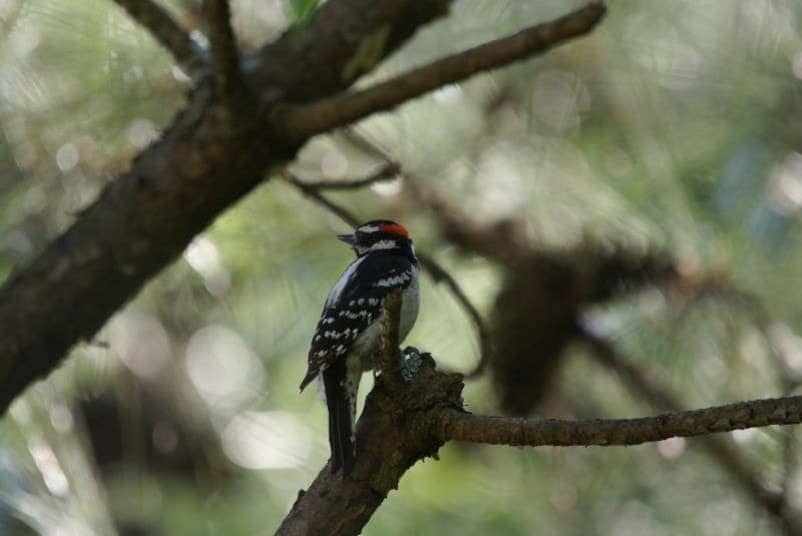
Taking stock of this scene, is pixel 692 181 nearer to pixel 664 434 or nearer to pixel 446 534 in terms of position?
pixel 446 534

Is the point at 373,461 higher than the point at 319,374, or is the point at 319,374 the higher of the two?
the point at 373,461

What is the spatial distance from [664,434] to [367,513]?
1.68 feet

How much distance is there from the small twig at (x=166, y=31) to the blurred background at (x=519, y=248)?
21 cm

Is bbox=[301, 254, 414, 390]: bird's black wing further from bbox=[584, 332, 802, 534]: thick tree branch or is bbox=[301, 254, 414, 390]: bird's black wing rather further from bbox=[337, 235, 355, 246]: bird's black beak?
bbox=[584, 332, 802, 534]: thick tree branch

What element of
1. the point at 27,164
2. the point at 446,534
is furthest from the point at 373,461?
the point at 27,164

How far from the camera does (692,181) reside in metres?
2.68

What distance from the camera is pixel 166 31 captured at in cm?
238

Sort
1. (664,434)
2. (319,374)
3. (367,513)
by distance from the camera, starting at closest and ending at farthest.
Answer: (664,434) < (367,513) < (319,374)

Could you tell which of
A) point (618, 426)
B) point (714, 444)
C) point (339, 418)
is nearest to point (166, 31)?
point (339, 418)

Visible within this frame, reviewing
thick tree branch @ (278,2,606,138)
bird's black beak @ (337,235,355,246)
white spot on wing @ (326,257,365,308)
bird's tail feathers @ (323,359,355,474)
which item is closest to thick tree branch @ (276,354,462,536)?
bird's tail feathers @ (323,359,355,474)

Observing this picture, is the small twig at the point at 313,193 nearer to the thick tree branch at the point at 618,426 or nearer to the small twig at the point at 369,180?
the small twig at the point at 369,180

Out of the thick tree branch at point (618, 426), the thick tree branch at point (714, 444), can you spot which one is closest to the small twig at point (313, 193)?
the thick tree branch at point (714, 444)

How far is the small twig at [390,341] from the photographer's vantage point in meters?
1.79

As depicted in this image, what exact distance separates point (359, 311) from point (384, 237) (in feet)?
1.01
